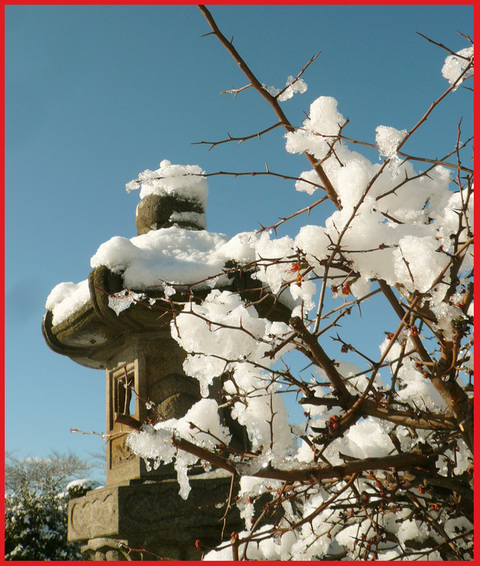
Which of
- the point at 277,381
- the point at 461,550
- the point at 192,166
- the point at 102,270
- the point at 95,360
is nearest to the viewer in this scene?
the point at 277,381

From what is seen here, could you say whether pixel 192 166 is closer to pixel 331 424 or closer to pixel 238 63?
pixel 238 63

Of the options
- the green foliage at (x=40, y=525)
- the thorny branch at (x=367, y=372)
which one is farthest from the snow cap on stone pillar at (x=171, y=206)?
the green foliage at (x=40, y=525)

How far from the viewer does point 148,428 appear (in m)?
1.39

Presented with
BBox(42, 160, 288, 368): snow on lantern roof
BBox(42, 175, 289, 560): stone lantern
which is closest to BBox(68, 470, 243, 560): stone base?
BBox(42, 175, 289, 560): stone lantern

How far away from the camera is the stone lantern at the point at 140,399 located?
3553 millimetres

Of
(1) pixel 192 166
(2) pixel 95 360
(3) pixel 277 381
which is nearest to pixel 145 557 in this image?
(2) pixel 95 360

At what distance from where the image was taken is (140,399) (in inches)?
153

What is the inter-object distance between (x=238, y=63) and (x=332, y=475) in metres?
1.22

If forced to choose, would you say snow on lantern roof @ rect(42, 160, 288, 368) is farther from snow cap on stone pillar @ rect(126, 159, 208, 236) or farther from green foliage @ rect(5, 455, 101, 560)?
green foliage @ rect(5, 455, 101, 560)

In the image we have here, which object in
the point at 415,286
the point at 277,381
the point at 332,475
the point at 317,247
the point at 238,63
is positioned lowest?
the point at 332,475

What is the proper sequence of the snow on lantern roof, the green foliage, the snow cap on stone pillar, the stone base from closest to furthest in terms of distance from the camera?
1. the stone base
2. the snow on lantern roof
3. the snow cap on stone pillar
4. the green foliage

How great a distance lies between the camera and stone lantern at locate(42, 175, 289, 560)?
3.55 m

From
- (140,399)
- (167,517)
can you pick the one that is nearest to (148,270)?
(140,399)

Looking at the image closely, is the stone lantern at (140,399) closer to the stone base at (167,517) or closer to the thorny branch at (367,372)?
the stone base at (167,517)
